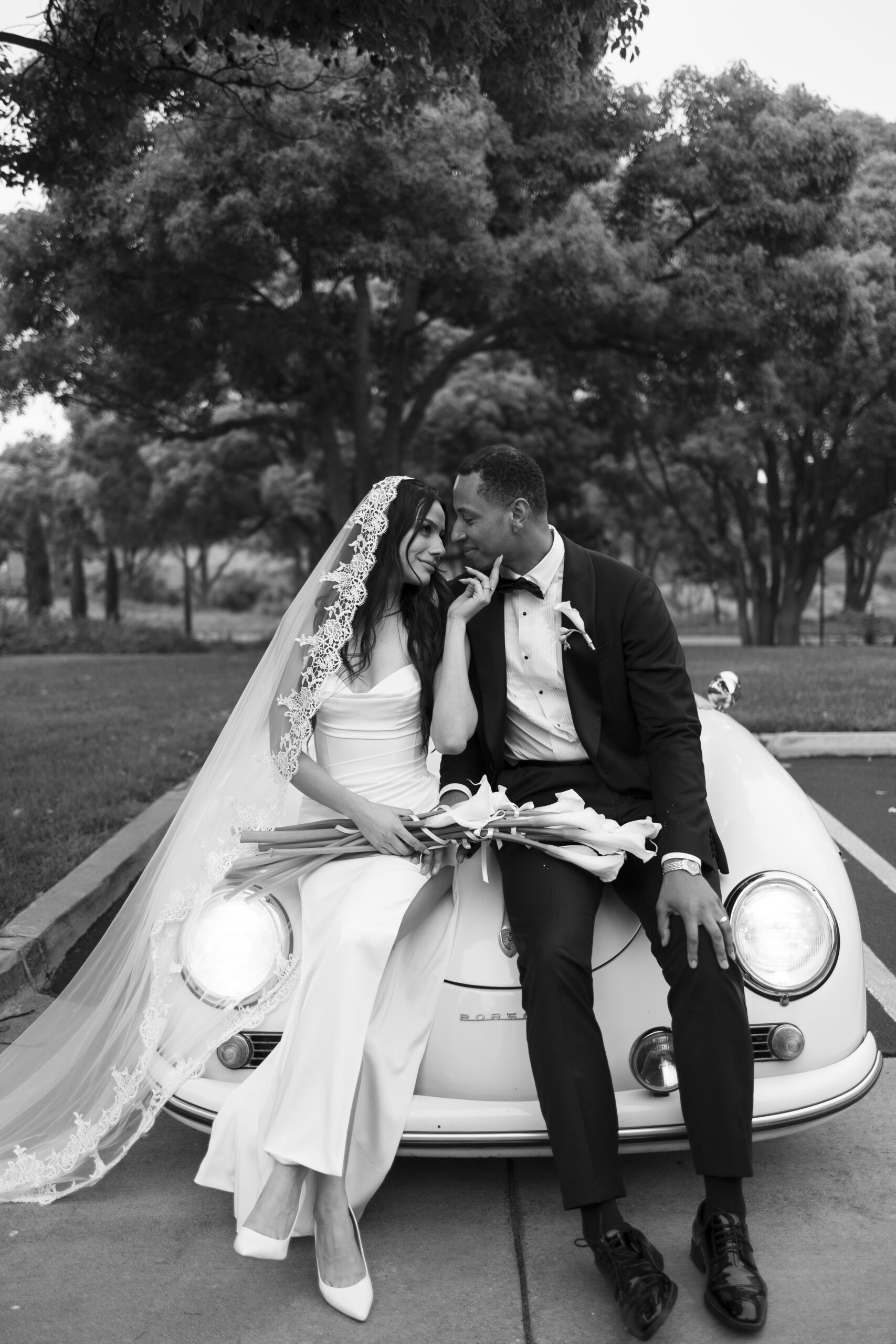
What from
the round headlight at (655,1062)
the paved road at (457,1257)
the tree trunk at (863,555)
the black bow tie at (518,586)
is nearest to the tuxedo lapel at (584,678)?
the black bow tie at (518,586)

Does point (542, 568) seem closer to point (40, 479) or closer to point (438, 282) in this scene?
point (438, 282)

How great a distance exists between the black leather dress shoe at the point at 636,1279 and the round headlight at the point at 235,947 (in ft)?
3.16

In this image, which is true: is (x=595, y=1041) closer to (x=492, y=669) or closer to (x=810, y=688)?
(x=492, y=669)

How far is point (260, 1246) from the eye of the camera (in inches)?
103

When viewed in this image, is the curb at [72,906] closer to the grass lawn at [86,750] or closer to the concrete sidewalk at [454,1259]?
the grass lawn at [86,750]

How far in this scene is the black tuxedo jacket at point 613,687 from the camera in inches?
129

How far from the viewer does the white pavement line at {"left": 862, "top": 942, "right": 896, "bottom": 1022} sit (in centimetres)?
411

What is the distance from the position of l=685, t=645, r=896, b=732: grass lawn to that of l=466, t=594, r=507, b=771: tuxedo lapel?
3050mm

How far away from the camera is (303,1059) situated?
2.72 metres

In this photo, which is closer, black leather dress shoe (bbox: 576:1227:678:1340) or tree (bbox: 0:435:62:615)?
black leather dress shoe (bbox: 576:1227:678:1340)

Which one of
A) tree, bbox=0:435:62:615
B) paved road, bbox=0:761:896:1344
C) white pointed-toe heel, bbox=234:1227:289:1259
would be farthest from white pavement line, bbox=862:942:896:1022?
tree, bbox=0:435:62:615

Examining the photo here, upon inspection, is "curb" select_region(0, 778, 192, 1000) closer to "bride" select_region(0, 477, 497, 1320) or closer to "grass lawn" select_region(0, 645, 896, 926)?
"grass lawn" select_region(0, 645, 896, 926)

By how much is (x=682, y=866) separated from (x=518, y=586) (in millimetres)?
991

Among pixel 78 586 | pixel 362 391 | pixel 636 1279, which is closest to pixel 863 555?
pixel 78 586
